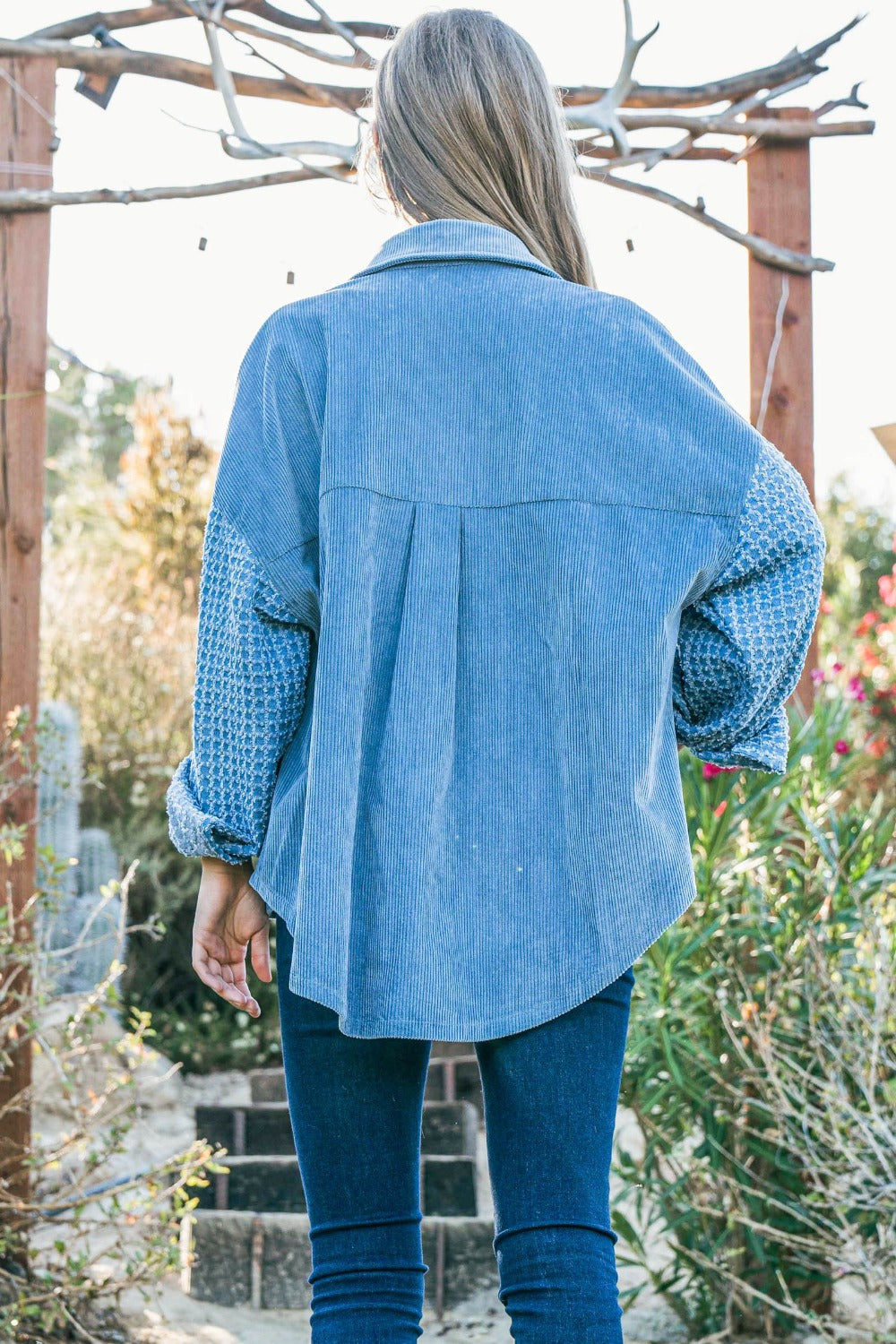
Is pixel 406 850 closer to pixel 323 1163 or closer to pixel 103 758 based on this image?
pixel 323 1163

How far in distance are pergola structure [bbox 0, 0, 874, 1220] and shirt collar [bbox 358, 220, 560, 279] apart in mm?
1378

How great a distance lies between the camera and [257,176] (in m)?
2.73

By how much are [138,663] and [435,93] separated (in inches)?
177

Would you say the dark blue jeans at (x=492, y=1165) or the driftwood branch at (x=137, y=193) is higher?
the driftwood branch at (x=137, y=193)

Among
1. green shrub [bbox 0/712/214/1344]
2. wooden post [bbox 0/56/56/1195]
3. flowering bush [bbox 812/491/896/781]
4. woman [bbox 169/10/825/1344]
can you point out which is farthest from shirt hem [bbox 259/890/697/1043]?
flowering bush [bbox 812/491/896/781]

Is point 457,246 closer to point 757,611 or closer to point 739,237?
point 757,611

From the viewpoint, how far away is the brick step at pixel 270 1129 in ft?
10.3

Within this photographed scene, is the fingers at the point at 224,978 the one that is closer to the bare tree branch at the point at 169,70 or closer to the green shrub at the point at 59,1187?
the green shrub at the point at 59,1187

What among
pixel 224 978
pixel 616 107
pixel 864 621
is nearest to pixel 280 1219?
pixel 224 978

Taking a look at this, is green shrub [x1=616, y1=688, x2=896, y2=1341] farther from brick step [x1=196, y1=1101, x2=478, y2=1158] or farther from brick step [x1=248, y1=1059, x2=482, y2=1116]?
brick step [x1=248, y1=1059, x2=482, y2=1116]

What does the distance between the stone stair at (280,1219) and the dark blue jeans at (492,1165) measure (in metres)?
1.22

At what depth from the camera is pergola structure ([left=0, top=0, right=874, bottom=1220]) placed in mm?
2586

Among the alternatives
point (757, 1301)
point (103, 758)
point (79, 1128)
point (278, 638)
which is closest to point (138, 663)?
point (103, 758)

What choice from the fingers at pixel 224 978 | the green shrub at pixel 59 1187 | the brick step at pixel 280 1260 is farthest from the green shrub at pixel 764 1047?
the fingers at pixel 224 978
